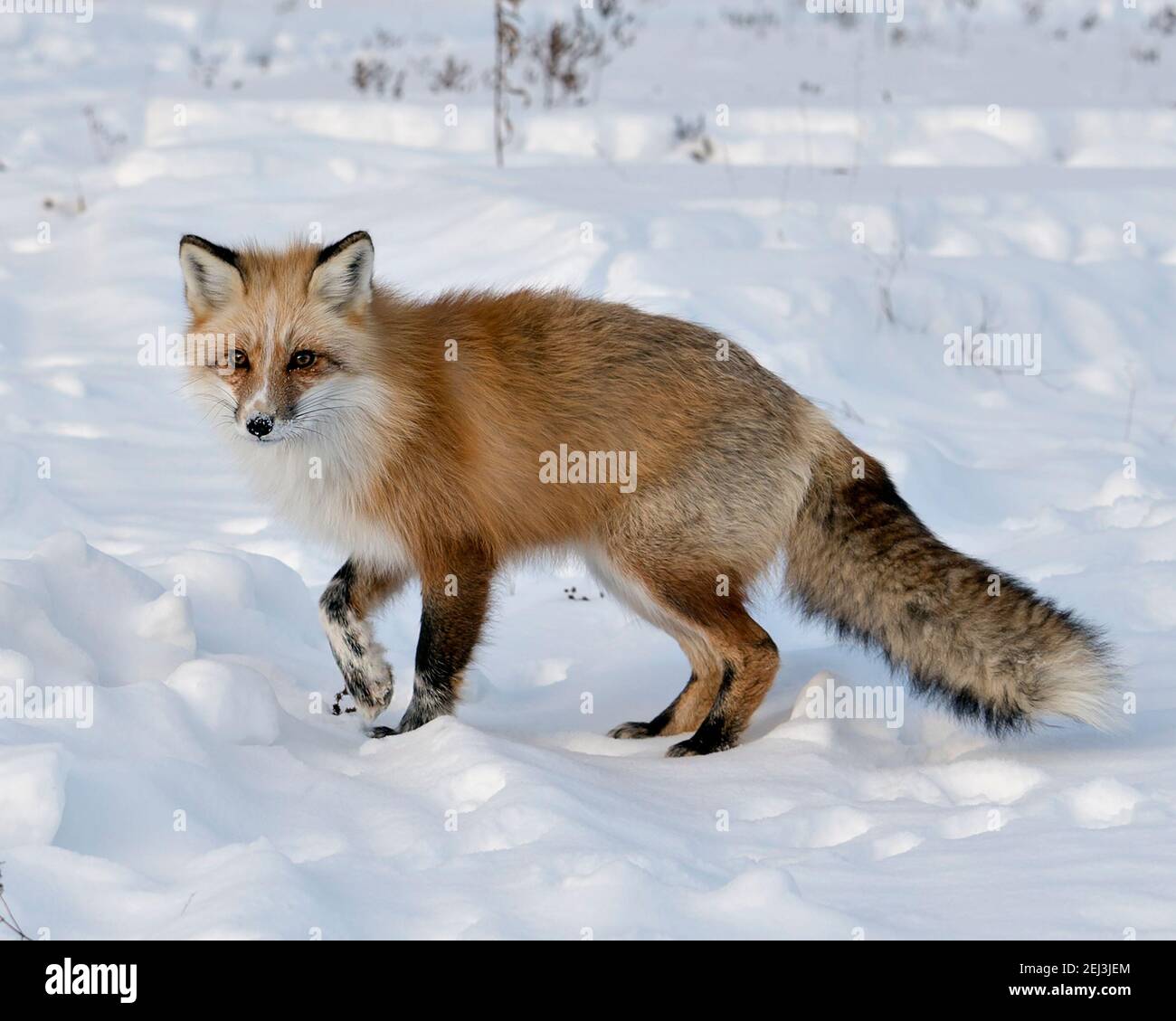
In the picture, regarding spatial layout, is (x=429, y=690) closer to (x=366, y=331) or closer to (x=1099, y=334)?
(x=366, y=331)

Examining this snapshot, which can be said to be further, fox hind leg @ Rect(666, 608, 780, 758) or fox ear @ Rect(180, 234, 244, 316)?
fox hind leg @ Rect(666, 608, 780, 758)

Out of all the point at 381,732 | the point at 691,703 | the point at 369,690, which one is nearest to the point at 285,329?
the point at 369,690

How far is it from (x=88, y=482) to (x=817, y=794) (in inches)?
174

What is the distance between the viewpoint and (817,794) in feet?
12.7

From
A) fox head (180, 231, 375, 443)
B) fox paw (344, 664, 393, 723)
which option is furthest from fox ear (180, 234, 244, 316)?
fox paw (344, 664, 393, 723)

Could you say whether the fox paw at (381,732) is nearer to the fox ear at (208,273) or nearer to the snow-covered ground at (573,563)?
the snow-covered ground at (573,563)

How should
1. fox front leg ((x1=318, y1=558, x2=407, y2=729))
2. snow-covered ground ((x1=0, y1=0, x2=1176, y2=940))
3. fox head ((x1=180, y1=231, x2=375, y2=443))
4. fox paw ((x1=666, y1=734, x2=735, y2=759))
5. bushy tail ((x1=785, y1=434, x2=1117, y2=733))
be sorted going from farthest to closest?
fox front leg ((x1=318, y1=558, x2=407, y2=729)) < fox paw ((x1=666, y1=734, x2=735, y2=759)) < fox head ((x1=180, y1=231, x2=375, y2=443)) < bushy tail ((x1=785, y1=434, x2=1117, y2=733)) < snow-covered ground ((x1=0, y1=0, x2=1176, y2=940))

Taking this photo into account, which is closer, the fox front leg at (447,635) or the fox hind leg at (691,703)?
the fox front leg at (447,635)

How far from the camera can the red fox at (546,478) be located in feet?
14.7

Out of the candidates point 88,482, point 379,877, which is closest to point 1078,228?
point 88,482

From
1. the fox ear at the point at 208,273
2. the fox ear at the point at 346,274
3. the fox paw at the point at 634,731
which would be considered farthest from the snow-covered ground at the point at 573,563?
the fox ear at the point at 346,274

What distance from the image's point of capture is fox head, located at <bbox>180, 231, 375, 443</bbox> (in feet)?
14.4

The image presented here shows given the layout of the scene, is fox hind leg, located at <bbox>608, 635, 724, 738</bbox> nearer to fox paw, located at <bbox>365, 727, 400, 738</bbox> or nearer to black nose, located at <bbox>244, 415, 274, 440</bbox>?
fox paw, located at <bbox>365, 727, 400, 738</bbox>

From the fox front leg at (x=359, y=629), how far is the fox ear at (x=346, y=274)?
0.92 m
